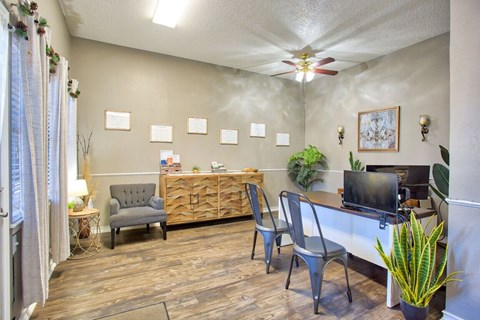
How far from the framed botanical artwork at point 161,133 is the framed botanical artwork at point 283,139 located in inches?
101

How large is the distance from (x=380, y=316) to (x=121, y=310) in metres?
2.16

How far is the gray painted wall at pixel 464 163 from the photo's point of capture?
6.03 feet

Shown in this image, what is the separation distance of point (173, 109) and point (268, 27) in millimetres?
2242

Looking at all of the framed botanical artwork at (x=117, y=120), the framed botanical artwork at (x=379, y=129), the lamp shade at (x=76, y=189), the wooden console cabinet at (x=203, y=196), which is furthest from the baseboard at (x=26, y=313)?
the framed botanical artwork at (x=379, y=129)

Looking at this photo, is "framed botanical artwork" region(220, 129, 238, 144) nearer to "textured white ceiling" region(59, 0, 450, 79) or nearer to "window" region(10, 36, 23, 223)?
"textured white ceiling" region(59, 0, 450, 79)

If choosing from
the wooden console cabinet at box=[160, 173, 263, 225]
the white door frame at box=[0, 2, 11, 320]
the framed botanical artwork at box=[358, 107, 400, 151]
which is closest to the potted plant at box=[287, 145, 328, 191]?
the framed botanical artwork at box=[358, 107, 400, 151]

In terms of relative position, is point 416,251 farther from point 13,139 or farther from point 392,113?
point 392,113

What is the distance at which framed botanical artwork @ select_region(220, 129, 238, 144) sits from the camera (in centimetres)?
534

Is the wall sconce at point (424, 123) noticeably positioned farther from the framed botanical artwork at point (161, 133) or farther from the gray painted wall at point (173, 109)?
the framed botanical artwork at point (161, 133)

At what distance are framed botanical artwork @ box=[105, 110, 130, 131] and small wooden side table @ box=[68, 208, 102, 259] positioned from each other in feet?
4.92

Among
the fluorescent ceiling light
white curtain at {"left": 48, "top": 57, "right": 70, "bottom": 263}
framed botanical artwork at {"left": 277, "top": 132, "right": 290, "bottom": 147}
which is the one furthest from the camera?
framed botanical artwork at {"left": 277, "top": 132, "right": 290, "bottom": 147}

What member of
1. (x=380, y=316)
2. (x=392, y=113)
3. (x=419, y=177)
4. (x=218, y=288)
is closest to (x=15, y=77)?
(x=218, y=288)

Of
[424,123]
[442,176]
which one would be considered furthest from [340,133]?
[442,176]

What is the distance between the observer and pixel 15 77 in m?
1.88
